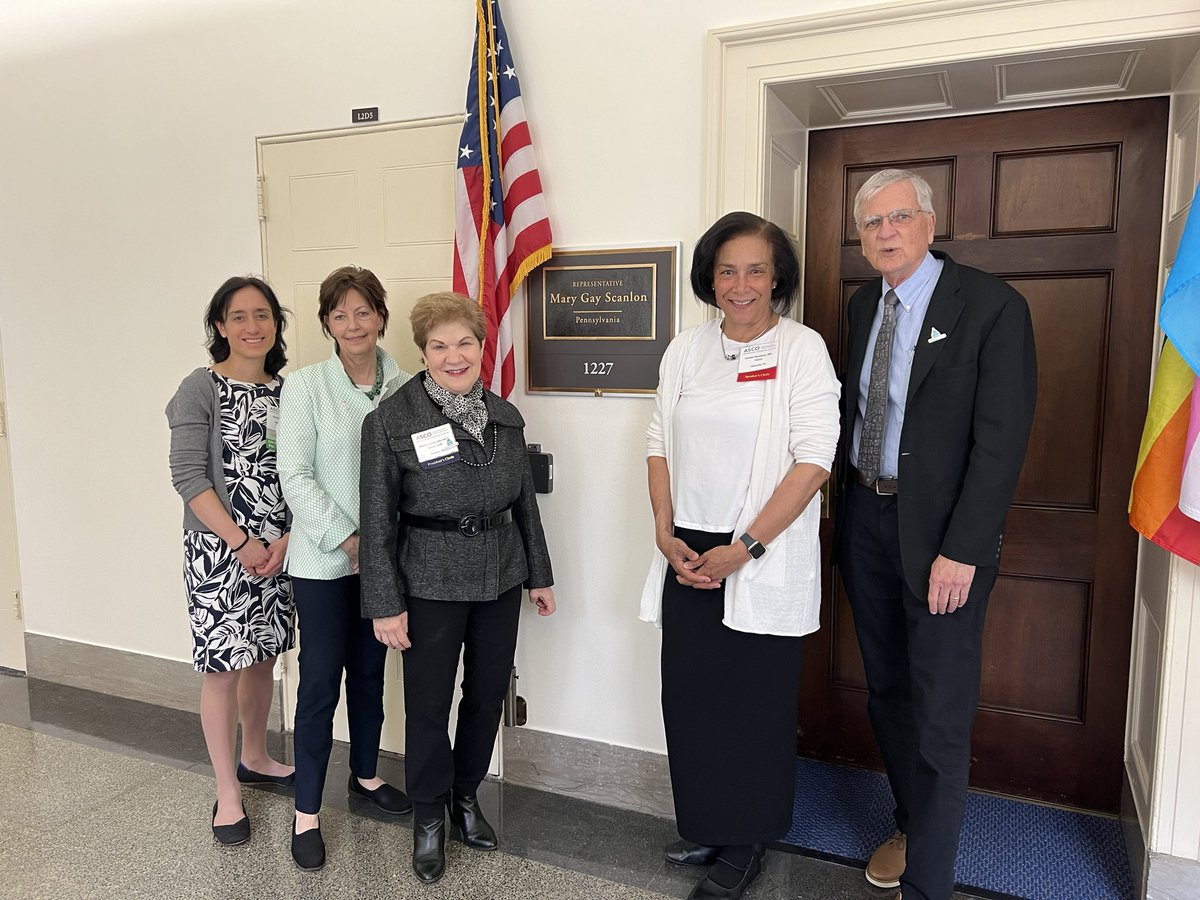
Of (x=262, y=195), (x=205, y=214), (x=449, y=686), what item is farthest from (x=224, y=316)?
(x=449, y=686)

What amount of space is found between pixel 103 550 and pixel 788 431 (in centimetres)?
304

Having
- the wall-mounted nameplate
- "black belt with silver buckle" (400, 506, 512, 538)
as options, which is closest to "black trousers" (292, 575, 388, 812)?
"black belt with silver buckle" (400, 506, 512, 538)

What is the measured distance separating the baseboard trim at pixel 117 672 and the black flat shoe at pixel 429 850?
122cm

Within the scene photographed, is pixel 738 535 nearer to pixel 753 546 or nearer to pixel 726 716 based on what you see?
pixel 753 546

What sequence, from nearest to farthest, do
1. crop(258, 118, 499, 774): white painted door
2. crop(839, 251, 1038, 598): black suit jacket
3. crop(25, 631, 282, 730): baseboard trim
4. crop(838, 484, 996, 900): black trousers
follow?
crop(839, 251, 1038, 598): black suit jacket
crop(838, 484, 996, 900): black trousers
crop(258, 118, 499, 774): white painted door
crop(25, 631, 282, 730): baseboard trim

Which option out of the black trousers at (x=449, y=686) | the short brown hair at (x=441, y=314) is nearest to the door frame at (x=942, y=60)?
the short brown hair at (x=441, y=314)

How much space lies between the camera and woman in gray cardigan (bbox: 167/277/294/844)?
2.49 m

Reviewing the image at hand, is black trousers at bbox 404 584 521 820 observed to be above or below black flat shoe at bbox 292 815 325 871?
above

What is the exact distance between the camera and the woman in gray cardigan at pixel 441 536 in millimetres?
2256

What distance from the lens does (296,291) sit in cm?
312

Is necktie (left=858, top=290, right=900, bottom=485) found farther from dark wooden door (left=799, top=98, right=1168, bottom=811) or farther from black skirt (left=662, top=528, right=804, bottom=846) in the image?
dark wooden door (left=799, top=98, right=1168, bottom=811)

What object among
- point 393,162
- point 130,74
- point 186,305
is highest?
point 130,74

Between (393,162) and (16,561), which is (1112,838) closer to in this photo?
(393,162)

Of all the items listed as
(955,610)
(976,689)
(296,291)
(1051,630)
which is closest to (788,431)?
(955,610)
